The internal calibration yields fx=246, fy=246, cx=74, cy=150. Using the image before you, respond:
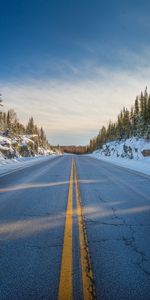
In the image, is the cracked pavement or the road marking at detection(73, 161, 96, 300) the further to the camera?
the cracked pavement

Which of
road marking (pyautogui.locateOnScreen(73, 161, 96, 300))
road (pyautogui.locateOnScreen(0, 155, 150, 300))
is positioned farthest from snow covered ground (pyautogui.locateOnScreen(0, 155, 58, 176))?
road marking (pyautogui.locateOnScreen(73, 161, 96, 300))

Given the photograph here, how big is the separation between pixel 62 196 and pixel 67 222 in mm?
2921

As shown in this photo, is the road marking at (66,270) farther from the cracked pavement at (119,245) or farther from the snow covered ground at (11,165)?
the snow covered ground at (11,165)

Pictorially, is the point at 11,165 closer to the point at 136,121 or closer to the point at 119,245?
the point at 119,245

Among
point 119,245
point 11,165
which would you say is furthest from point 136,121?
point 119,245

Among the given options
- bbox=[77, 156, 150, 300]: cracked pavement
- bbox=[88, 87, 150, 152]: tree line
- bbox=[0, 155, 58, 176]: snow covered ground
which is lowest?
bbox=[77, 156, 150, 300]: cracked pavement

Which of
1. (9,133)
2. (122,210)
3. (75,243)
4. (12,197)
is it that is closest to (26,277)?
(75,243)

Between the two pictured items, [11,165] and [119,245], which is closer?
[119,245]

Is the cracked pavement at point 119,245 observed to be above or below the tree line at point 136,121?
below

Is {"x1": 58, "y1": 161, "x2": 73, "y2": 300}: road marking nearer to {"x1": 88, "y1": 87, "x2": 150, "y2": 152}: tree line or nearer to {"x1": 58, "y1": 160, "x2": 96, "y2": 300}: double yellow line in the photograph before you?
{"x1": 58, "y1": 160, "x2": 96, "y2": 300}: double yellow line

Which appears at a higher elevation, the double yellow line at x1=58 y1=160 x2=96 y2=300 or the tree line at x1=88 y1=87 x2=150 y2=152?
the tree line at x1=88 y1=87 x2=150 y2=152

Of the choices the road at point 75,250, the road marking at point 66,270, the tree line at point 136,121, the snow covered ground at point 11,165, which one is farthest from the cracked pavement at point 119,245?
the tree line at point 136,121

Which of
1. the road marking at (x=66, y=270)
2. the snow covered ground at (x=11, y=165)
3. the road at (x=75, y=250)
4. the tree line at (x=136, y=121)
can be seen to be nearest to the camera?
the road marking at (x=66, y=270)

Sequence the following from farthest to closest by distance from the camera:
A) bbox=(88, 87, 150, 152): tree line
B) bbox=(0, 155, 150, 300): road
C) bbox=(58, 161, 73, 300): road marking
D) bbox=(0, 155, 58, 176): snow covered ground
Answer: bbox=(88, 87, 150, 152): tree line → bbox=(0, 155, 58, 176): snow covered ground → bbox=(0, 155, 150, 300): road → bbox=(58, 161, 73, 300): road marking
